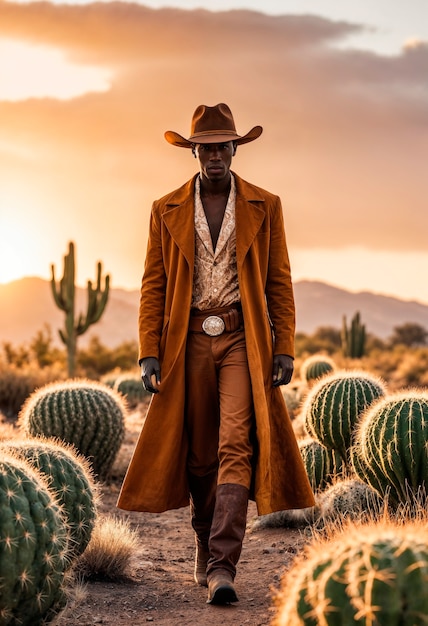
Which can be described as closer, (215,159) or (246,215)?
(215,159)

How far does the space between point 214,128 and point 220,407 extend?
1.74 meters

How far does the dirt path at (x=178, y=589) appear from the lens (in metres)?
5.83

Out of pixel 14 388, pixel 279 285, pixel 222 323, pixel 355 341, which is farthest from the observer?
pixel 355 341

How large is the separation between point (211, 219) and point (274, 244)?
45 cm

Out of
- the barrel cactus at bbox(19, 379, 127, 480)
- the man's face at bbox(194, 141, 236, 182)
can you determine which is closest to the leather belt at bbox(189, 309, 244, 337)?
the man's face at bbox(194, 141, 236, 182)

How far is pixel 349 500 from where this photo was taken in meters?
7.94

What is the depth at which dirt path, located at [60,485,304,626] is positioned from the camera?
583 centimetres

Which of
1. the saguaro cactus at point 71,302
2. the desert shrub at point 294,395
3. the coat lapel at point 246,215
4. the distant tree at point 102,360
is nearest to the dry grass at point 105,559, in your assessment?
the coat lapel at point 246,215

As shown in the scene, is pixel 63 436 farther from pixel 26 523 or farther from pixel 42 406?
pixel 26 523

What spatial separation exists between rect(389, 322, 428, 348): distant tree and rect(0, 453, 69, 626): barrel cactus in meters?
52.7

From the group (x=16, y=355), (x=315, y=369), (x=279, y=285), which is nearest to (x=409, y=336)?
(x=16, y=355)

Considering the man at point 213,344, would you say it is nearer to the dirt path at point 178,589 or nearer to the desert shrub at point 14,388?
the dirt path at point 178,589

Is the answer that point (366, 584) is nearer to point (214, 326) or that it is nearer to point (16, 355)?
point (214, 326)

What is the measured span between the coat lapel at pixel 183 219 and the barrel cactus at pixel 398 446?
6.95 feet
